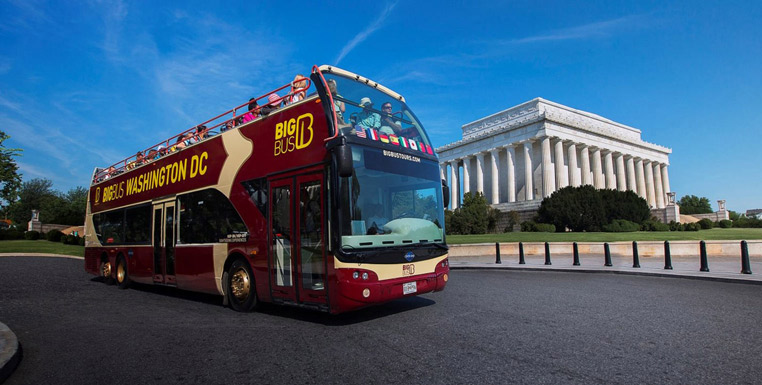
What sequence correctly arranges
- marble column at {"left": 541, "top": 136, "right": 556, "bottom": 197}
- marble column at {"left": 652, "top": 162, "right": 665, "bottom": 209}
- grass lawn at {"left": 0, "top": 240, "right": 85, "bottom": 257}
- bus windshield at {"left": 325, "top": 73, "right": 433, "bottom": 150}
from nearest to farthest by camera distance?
bus windshield at {"left": 325, "top": 73, "right": 433, "bottom": 150} → grass lawn at {"left": 0, "top": 240, "right": 85, "bottom": 257} → marble column at {"left": 541, "top": 136, "right": 556, "bottom": 197} → marble column at {"left": 652, "top": 162, "right": 665, "bottom": 209}

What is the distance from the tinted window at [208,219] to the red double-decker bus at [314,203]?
22 mm

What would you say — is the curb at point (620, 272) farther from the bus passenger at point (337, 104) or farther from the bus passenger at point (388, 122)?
the bus passenger at point (337, 104)

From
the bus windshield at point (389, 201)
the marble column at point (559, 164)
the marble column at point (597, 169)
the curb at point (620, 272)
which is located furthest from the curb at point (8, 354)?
the marble column at point (597, 169)

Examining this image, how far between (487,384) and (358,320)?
330 centimetres

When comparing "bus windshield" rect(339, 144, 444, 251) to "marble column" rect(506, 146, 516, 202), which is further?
"marble column" rect(506, 146, 516, 202)

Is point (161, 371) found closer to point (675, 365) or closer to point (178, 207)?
point (675, 365)

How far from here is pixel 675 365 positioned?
4312mm

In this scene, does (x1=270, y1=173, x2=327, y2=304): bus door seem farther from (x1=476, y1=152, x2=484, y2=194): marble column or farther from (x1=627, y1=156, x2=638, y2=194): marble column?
(x1=627, y1=156, x2=638, y2=194): marble column

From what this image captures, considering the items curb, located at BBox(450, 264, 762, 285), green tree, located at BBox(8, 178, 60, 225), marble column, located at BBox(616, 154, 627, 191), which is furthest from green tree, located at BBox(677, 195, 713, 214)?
green tree, located at BBox(8, 178, 60, 225)

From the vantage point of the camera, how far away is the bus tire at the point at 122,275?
12.0 metres

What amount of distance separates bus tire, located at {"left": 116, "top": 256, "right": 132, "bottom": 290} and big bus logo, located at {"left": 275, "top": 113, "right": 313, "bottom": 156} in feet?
25.1

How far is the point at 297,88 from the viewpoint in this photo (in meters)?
7.33

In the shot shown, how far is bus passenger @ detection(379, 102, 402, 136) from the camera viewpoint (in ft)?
23.4

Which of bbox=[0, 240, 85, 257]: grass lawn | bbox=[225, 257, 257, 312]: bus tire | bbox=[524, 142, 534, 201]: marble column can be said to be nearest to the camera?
bbox=[225, 257, 257, 312]: bus tire
